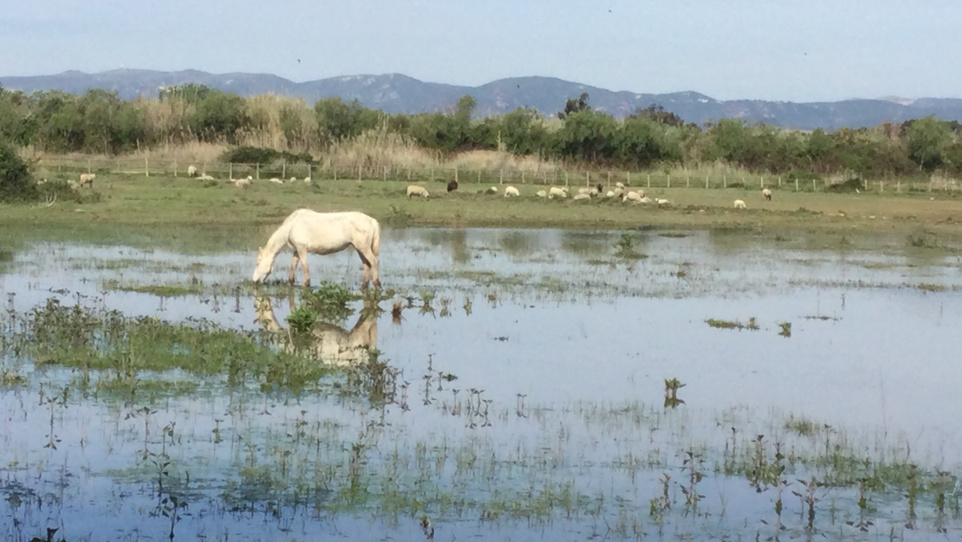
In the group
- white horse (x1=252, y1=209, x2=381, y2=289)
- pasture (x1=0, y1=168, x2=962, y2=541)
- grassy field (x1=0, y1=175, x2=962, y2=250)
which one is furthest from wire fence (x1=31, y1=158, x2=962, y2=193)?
white horse (x1=252, y1=209, x2=381, y2=289)

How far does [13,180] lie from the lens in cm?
3675

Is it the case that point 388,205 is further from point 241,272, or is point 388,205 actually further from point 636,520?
point 636,520

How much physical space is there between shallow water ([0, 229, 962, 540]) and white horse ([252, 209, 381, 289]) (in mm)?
598

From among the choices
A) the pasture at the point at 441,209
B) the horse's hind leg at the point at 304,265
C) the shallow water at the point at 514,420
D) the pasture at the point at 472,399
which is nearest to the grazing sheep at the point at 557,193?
the pasture at the point at 441,209

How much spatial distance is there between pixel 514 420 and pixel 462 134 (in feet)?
201

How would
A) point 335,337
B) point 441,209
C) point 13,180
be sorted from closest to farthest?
point 335,337
point 13,180
point 441,209

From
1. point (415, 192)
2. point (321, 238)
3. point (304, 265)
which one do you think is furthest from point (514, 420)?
point (415, 192)

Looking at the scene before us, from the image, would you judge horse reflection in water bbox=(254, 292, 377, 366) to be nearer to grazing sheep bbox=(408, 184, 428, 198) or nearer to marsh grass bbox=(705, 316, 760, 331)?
marsh grass bbox=(705, 316, 760, 331)

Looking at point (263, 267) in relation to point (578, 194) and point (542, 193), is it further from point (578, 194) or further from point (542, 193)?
point (542, 193)

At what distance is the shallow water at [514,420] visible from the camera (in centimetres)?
924

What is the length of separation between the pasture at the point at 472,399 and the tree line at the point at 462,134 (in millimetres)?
39159

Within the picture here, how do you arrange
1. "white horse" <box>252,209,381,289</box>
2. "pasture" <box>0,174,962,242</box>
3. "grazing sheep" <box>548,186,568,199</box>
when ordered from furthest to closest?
"grazing sheep" <box>548,186,568,199</box> < "pasture" <box>0,174,962,242</box> < "white horse" <box>252,209,381,289</box>

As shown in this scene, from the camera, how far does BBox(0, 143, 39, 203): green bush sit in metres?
36.2

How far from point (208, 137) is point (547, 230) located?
33895 millimetres
